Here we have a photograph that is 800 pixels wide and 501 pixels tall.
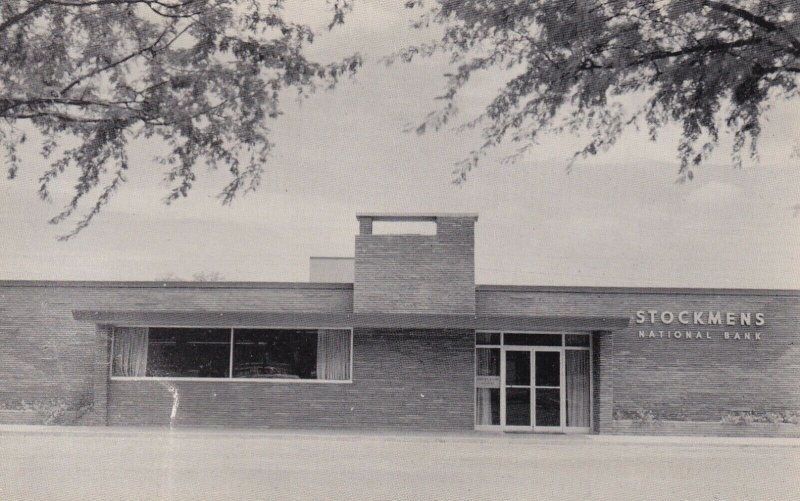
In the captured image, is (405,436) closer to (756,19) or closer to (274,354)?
(274,354)

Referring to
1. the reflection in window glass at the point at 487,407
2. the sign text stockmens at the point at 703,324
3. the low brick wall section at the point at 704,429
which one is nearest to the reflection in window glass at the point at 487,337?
the reflection in window glass at the point at 487,407

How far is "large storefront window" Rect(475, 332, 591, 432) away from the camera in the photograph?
2086 centimetres

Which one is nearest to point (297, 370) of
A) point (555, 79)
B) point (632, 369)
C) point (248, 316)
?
point (248, 316)

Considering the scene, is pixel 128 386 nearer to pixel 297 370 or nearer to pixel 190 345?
pixel 190 345

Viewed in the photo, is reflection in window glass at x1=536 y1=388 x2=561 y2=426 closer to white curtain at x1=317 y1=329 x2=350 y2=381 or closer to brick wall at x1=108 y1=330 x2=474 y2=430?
brick wall at x1=108 y1=330 x2=474 y2=430

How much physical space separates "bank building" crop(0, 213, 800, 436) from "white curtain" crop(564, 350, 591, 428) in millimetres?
→ 33

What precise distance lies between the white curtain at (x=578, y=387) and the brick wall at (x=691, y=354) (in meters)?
0.68

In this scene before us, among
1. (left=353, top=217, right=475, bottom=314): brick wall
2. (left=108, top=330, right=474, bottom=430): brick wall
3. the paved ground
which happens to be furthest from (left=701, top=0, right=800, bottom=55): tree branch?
(left=108, top=330, right=474, bottom=430): brick wall

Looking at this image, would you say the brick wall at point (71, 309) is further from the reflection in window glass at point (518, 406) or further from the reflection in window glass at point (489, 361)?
the reflection in window glass at point (518, 406)

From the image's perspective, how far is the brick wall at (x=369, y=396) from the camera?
2023 cm

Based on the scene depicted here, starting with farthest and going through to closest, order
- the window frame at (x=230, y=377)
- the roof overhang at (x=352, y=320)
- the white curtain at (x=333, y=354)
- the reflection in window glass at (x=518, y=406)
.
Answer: the reflection in window glass at (x=518, y=406) → the white curtain at (x=333, y=354) → the window frame at (x=230, y=377) → the roof overhang at (x=352, y=320)

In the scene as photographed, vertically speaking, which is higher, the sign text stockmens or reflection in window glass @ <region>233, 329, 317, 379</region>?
the sign text stockmens

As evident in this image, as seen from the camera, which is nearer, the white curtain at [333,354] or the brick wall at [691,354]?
the white curtain at [333,354]

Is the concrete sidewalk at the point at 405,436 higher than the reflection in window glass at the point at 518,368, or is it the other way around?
the reflection in window glass at the point at 518,368
